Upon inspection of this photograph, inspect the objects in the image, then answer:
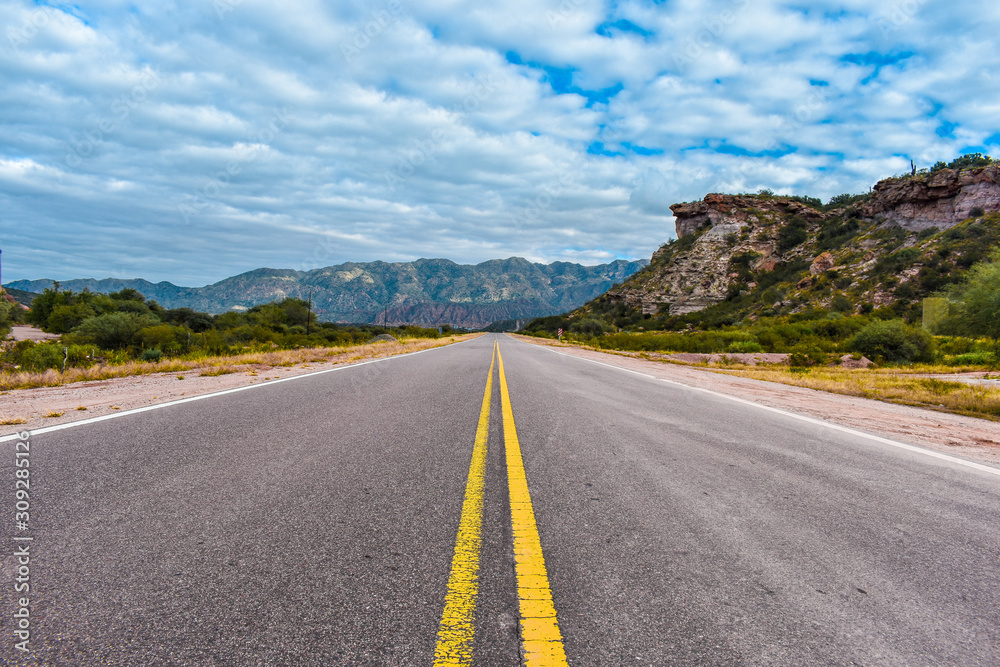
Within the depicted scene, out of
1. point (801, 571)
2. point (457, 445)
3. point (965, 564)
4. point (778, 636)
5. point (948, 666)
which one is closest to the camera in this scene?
point (948, 666)

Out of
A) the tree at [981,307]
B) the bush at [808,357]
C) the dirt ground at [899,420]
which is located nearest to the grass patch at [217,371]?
the dirt ground at [899,420]

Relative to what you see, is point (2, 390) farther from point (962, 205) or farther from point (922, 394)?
point (962, 205)

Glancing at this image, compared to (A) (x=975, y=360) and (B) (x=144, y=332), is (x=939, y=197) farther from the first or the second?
(B) (x=144, y=332)

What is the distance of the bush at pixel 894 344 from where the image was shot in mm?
Result: 21438

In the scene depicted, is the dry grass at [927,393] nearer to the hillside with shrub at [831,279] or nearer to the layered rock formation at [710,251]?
the hillside with shrub at [831,279]

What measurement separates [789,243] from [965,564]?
3386 inches

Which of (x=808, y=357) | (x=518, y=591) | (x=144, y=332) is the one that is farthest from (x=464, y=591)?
(x=144, y=332)

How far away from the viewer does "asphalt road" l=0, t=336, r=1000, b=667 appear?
1.78 m

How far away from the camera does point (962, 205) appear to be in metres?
51.2

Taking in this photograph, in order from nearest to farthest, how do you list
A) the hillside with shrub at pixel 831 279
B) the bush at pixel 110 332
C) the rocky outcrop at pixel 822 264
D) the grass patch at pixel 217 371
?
the grass patch at pixel 217 371
the hillside with shrub at pixel 831 279
the bush at pixel 110 332
the rocky outcrop at pixel 822 264

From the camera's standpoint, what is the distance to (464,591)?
2068 millimetres

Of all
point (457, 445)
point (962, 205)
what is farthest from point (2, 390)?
point (962, 205)

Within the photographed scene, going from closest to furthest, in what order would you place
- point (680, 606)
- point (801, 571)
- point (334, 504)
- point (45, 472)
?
point (680, 606) → point (801, 571) → point (334, 504) → point (45, 472)

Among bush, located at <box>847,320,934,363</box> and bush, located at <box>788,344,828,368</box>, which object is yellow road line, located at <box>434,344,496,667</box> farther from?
bush, located at <box>847,320,934,363</box>
